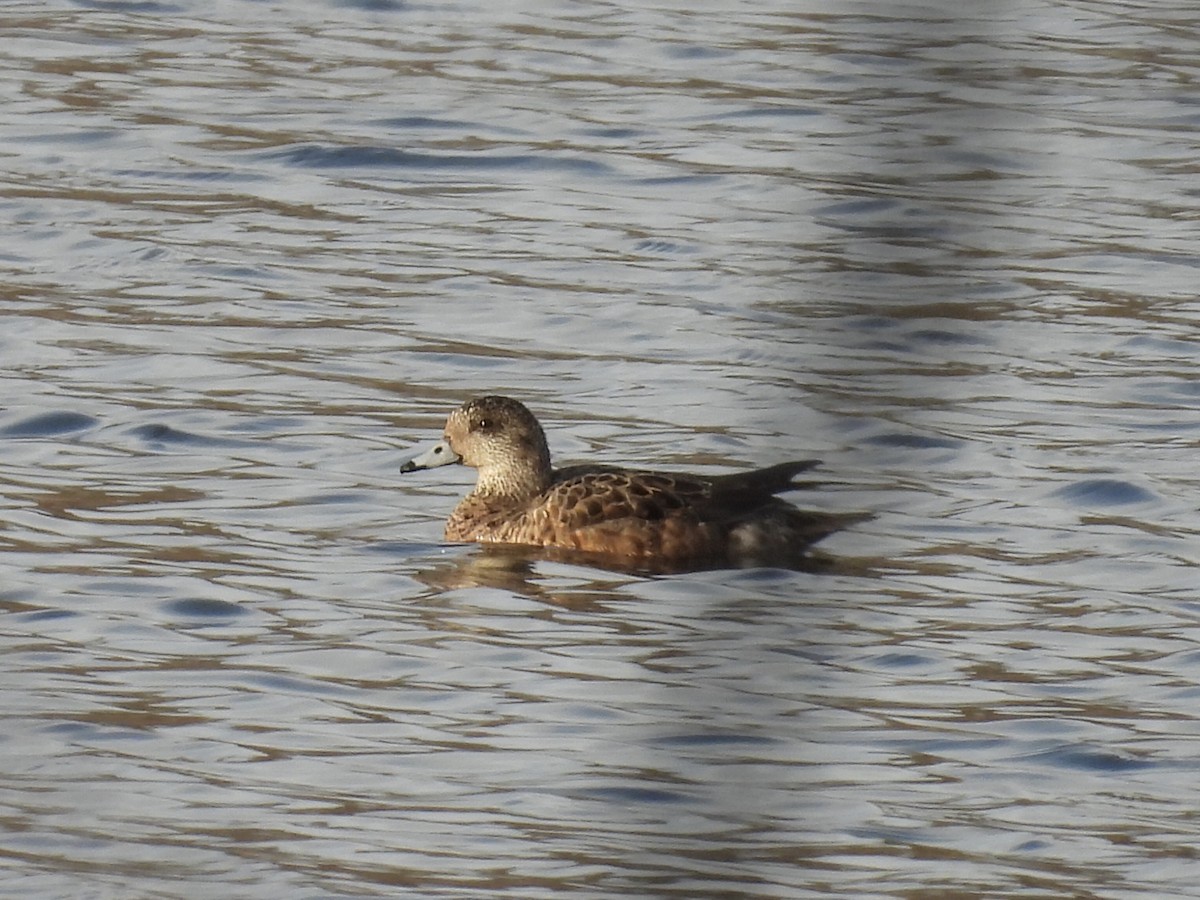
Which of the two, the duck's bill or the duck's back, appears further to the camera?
the duck's bill

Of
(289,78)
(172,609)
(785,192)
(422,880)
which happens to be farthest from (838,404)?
(289,78)

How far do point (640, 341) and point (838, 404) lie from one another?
10.9m

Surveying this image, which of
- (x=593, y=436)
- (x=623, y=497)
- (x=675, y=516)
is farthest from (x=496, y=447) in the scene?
(x=593, y=436)

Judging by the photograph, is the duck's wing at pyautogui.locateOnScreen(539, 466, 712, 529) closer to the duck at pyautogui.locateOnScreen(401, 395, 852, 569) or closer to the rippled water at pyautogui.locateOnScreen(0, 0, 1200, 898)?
the duck at pyautogui.locateOnScreen(401, 395, 852, 569)

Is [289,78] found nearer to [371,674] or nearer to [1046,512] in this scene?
[1046,512]

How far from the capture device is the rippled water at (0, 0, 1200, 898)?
1700 mm

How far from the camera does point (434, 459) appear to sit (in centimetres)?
995

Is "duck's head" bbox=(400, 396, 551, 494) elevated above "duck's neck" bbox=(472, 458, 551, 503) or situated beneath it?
elevated above

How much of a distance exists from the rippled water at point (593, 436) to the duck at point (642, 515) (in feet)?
0.49

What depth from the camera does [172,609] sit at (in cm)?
854

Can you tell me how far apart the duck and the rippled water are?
148 millimetres

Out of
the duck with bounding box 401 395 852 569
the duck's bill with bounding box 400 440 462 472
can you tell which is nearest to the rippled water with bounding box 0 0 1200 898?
the duck with bounding box 401 395 852 569

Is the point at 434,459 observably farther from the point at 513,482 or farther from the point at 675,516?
the point at 675,516

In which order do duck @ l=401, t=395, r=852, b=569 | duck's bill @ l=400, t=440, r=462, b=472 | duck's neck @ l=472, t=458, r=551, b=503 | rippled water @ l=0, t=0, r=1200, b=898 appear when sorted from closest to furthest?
rippled water @ l=0, t=0, r=1200, b=898 < duck @ l=401, t=395, r=852, b=569 < duck's bill @ l=400, t=440, r=462, b=472 < duck's neck @ l=472, t=458, r=551, b=503
